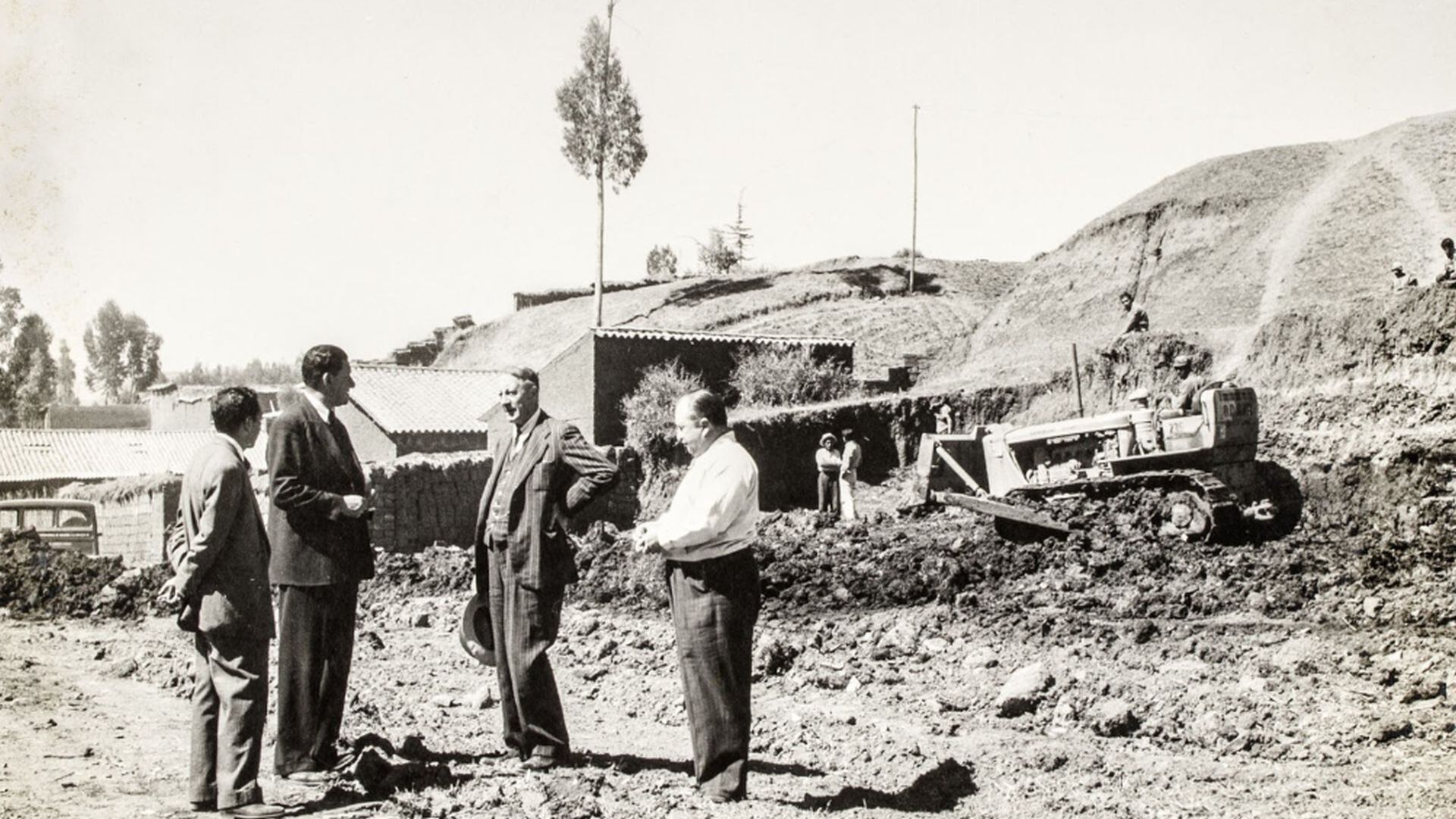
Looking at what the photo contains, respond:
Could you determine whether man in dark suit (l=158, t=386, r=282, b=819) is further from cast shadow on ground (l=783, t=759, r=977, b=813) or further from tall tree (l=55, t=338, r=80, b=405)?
tall tree (l=55, t=338, r=80, b=405)

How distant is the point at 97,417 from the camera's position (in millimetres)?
60844

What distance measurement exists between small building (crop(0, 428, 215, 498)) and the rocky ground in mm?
23680

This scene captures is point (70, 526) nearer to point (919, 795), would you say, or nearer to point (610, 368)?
point (610, 368)

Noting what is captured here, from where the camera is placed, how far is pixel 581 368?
2606cm

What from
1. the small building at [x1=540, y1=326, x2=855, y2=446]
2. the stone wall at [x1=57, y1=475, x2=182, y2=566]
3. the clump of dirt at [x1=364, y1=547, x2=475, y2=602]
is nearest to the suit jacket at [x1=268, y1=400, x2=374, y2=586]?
the clump of dirt at [x1=364, y1=547, x2=475, y2=602]

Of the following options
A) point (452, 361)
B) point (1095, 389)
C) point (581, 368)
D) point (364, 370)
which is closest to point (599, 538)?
point (581, 368)

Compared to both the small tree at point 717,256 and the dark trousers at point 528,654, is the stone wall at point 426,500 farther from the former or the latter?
the small tree at point 717,256

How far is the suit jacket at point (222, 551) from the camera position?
16.6ft

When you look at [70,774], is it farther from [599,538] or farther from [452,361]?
[452,361]

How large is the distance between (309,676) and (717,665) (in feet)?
6.37

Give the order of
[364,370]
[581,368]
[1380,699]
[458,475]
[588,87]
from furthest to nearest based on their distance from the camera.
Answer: [588,87]
[364,370]
[581,368]
[458,475]
[1380,699]

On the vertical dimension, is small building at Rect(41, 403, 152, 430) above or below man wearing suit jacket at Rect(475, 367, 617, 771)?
above

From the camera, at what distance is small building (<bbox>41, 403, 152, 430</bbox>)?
57.5m

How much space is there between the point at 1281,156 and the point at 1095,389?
1654cm
